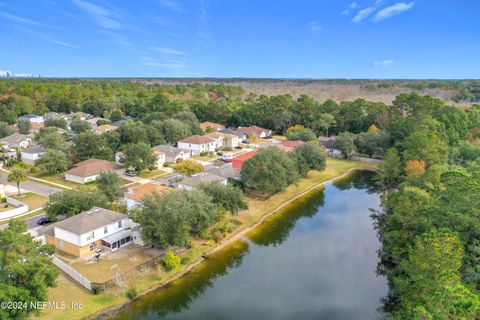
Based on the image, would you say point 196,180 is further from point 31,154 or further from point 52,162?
point 31,154

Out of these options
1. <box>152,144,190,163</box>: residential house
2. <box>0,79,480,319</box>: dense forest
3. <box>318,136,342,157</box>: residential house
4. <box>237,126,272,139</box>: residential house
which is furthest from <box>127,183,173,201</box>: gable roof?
<box>237,126,272,139</box>: residential house

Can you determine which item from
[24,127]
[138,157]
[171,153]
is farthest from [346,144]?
[24,127]

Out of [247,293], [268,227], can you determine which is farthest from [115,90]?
[247,293]

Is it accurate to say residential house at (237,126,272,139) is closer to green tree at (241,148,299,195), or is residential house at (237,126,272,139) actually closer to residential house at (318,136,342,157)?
residential house at (318,136,342,157)

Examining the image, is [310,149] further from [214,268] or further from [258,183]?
[214,268]

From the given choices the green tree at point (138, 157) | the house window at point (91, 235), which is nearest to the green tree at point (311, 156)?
the green tree at point (138, 157)

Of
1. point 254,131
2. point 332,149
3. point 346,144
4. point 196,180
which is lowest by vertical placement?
point 332,149

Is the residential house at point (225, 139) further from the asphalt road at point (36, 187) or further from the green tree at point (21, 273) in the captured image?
the green tree at point (21, 273)
